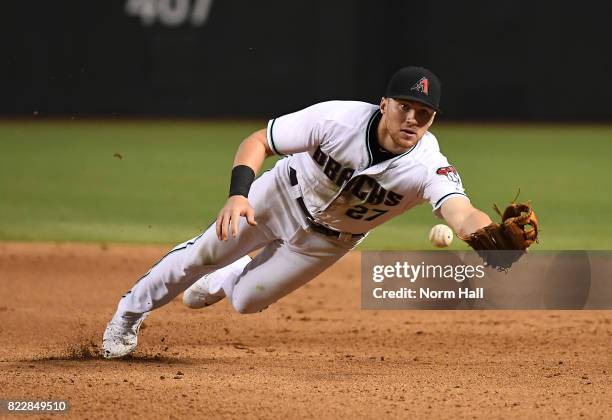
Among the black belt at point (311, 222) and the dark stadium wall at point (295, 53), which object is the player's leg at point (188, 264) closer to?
the black belt at point (311, 222)

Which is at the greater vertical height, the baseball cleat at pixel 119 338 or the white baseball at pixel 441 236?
the white baseball at pixel 441 236

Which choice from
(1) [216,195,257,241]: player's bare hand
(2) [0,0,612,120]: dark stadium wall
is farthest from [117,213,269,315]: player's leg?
(2) [0,0,612,120]: dark stadium wall

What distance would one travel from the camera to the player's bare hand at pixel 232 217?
14.6ft

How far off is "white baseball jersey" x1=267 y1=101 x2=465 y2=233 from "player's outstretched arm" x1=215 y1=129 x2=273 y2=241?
72 millimetres

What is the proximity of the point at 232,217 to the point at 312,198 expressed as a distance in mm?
857

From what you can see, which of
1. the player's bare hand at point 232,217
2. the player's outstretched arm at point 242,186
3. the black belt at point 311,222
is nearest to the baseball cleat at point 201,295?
the black belt at point 311,222

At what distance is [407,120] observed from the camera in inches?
186

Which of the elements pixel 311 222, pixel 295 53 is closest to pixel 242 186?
pixel 311 222

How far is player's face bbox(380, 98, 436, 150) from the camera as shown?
4730 mm

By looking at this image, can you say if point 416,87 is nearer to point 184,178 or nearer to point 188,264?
point 188,264

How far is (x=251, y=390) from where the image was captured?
484cm

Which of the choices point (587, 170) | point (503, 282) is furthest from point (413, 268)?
point (587, 170)

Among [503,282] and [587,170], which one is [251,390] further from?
[587,170]

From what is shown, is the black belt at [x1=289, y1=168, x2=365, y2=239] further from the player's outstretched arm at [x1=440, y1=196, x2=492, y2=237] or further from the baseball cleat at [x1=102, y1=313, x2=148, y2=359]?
the baseball cleat at [x1=102, y1=313, x2=148, y2=359]
